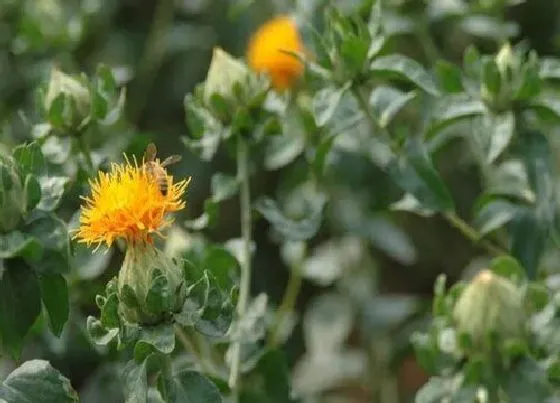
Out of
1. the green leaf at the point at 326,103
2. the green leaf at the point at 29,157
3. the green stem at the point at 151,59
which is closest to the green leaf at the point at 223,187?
the green leaf at the point at 326,103

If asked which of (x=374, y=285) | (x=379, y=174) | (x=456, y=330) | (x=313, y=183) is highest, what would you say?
(x=456, y=330)

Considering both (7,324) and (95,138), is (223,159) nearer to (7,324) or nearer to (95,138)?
(95,138)

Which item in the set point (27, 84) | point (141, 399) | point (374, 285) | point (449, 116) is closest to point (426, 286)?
point (374, 285)

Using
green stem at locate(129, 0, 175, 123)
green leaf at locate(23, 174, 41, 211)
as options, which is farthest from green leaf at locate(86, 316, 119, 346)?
green stem at locate(129, 0, 175, 123)

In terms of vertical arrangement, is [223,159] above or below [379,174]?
below

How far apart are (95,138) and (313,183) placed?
10.2 inches

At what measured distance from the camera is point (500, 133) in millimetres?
1061

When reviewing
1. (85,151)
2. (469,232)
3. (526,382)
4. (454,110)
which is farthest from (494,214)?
(85,151)

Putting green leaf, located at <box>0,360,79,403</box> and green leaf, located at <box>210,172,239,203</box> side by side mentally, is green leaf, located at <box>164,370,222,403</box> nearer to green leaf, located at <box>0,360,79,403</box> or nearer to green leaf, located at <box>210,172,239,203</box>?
green leaf, located at <box>0,360,79,403</box>

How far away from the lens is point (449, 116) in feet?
3.51

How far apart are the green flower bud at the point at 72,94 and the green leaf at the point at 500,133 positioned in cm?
38

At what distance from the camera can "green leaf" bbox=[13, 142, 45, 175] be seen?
909 millimetres

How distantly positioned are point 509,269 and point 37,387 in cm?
44

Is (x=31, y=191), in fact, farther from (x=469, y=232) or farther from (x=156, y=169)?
(x=469, y=232)
